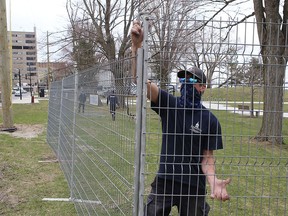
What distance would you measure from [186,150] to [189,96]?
1.48 ft

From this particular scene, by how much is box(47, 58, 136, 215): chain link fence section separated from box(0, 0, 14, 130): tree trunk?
8.46m

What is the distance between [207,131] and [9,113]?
11299 mm

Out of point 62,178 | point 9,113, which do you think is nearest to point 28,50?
point 9,113

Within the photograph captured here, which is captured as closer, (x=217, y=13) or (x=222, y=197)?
(x=222, y=197)

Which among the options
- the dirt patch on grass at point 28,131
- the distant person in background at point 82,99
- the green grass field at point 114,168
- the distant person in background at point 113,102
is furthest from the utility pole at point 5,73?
the distant person in background at point 113,102

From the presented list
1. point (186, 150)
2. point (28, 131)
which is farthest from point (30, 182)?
point (28, 131)

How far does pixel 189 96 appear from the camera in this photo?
2.59 m

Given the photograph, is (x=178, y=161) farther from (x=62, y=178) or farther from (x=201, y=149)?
(x=62, y=178)

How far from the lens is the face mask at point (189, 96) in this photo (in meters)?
2.58

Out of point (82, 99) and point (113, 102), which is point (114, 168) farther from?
point (82, 99)

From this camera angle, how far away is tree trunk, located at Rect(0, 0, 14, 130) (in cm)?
1202

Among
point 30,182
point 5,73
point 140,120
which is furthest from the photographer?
point 5,73

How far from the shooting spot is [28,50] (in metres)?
113

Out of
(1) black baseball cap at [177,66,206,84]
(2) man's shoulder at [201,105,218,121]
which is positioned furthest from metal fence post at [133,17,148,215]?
(2) man's shoulder at [201,105,218,121]
